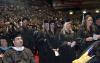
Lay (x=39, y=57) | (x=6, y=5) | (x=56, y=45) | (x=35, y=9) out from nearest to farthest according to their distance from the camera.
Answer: (x=56, y=45)
(x=39, y=57)
(x=6, y=5)
(x=35, y=9)

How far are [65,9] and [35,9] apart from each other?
133 inches

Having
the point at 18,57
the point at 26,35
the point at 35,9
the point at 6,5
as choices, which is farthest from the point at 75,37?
the point at 35,9

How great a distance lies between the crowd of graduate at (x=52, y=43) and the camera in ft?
30.3

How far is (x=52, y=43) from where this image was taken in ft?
35.4

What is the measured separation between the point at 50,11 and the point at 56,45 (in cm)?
2339

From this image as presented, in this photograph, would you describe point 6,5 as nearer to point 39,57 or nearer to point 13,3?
point 13,3

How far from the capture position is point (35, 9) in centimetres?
3284

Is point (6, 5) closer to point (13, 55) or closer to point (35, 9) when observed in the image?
point (35, 9)

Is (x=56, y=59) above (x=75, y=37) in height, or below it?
below

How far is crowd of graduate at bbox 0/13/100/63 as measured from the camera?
363 inches

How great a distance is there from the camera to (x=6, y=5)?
2894cm

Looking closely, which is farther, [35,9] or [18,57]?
[35,9]

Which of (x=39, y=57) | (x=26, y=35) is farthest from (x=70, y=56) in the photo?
(x=26, y=35)

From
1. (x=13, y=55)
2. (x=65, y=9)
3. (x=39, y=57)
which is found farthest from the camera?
(x=65, y=9)
